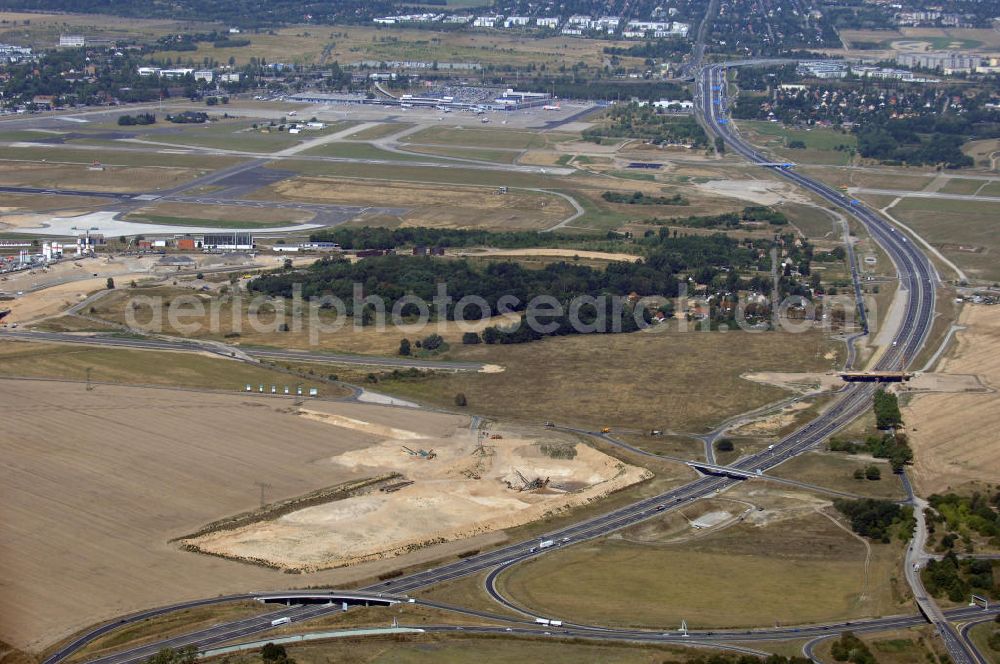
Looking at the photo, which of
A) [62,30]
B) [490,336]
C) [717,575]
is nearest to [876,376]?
[490,336]

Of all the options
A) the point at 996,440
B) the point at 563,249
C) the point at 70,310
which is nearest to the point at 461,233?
the point at 563,249

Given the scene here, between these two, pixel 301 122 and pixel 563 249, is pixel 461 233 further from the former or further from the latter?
pixel 301 122

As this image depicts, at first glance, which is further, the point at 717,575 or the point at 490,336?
the point at 490,336

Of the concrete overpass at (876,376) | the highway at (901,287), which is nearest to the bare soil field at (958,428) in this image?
the concrete overpass at (876,376)

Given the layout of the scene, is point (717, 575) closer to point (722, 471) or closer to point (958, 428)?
point (722, 471)

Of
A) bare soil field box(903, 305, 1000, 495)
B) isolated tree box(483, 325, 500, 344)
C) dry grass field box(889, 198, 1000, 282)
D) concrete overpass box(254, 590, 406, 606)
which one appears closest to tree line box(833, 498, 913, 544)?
bare soil field box(903, 305, 1000, 495)

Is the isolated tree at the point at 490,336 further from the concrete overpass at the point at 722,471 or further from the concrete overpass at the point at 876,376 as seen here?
the concrete overpass at the point at 722,471
